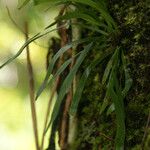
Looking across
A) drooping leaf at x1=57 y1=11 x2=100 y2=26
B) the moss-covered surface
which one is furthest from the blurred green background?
drooping leaf at x1=57 y1=11 x2=100 y2=26

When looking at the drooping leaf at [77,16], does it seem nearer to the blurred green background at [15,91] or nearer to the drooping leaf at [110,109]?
the drooping leaf at [110,109]

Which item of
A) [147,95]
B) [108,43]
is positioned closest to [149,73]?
[147,95]

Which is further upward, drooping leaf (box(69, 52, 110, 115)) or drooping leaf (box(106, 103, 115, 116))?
drooping leaf (box(69, 52, 110, 115))

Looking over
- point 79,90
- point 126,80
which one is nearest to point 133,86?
point 126,80

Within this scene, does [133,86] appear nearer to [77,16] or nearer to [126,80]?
[126,80]

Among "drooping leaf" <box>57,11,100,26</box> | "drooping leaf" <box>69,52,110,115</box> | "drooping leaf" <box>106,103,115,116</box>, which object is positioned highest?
"drooping leaf" <box>57,11,100,26</box>

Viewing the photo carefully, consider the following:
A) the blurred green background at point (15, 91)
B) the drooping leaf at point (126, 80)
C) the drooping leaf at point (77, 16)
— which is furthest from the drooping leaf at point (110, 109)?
the blurred green background at point (15, 91)

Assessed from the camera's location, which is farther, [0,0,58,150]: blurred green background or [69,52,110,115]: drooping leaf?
[0,0,58,150]: blurred green background

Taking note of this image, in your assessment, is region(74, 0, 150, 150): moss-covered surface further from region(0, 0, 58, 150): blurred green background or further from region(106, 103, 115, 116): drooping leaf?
region(0, 0, 58, 150): blurred green background

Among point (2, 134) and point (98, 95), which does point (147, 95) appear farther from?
point (2, 134)

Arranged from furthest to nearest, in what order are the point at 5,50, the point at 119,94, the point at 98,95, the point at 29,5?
1. the point at 5,50
2. the point at 29,5
3. the point at 98,95
4. the point at 119,94
